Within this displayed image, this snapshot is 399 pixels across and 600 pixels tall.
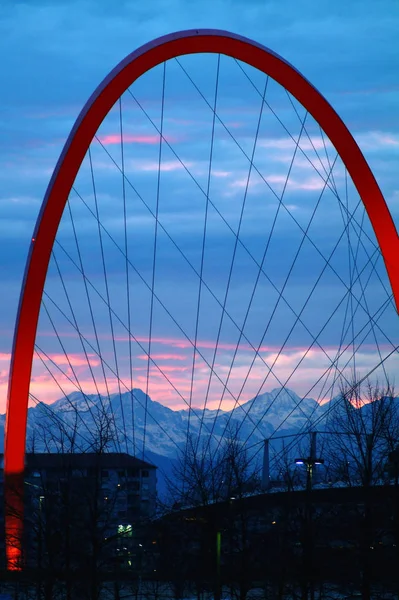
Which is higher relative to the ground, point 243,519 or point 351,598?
point 243,519

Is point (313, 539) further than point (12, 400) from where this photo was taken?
Yes

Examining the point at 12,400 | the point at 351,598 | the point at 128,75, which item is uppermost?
the point at 128,75

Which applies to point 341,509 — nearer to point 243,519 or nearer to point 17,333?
point 243,519

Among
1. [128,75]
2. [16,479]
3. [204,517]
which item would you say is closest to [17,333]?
[16,479]

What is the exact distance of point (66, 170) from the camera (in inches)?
1110

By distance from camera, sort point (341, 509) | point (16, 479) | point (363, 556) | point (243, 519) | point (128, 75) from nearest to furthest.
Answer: point (128, 75), point (16, 479), point (363, 556), point (243, 519), point (341, 509)

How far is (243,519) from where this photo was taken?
3519 cm

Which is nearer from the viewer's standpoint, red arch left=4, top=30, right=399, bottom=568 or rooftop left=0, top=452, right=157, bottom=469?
red arch left=4, top=30, right=399, bottom=568

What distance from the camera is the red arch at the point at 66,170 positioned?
28.0m

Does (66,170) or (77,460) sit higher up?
(66,170)

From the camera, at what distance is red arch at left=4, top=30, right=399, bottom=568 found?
1101 inches

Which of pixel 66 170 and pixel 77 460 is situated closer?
pixel 66 170

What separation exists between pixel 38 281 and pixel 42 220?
164cm

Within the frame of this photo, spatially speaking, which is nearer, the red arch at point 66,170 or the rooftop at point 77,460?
the red arch at point 66,170
